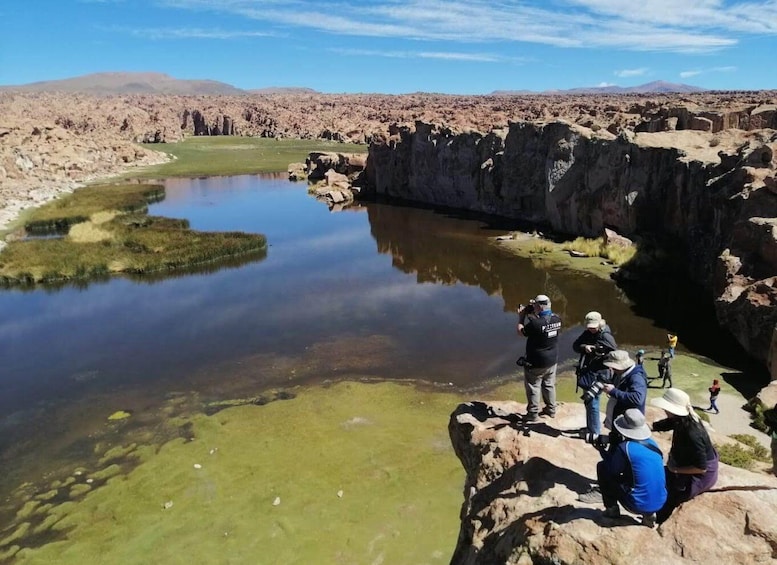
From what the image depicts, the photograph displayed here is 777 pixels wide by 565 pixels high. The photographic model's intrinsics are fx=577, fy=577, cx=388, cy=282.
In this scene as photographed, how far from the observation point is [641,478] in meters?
5.54

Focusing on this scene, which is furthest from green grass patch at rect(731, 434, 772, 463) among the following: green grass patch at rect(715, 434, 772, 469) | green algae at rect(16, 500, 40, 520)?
green algae at rect(16, 500, 40, 520)

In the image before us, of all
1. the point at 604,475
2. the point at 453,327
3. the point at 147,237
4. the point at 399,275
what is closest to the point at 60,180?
the point at 147,237

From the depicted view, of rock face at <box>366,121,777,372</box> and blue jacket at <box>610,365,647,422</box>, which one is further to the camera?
rock face at <box>366,121,777,372</box>

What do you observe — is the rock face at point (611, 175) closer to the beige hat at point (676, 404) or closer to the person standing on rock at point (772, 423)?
the person standing on rock at point (772, 423)

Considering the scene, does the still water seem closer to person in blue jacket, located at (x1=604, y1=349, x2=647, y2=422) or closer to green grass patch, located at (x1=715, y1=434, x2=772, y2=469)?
green grass patch, located at (x1=715, y1=434, x2=772, y2=469)

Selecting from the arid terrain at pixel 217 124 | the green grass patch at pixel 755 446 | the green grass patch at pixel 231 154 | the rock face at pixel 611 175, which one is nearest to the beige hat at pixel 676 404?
the green grass patch at pixel 755 446

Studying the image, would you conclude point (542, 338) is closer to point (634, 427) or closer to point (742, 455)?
point (634, 427)

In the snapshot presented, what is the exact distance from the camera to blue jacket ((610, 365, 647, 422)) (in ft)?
22.9

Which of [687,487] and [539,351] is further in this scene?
[539,351]

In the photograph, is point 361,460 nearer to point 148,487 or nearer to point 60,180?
point 148,487

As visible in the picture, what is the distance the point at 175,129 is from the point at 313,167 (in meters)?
85.2

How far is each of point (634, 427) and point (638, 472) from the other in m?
0.42

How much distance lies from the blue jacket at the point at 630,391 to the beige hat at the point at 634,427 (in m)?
1.28

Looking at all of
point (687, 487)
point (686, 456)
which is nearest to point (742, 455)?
point (687, 487)
